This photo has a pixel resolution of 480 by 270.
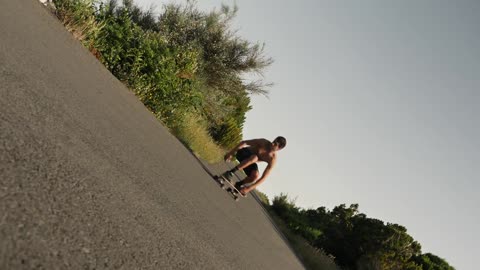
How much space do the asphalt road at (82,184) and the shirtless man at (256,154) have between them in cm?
214

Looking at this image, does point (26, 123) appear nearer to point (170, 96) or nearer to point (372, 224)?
point (170, 96)

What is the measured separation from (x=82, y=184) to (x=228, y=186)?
6470 mm

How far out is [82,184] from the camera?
2.90 m

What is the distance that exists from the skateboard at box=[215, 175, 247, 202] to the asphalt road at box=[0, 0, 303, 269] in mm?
2042

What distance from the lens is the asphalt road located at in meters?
2.01

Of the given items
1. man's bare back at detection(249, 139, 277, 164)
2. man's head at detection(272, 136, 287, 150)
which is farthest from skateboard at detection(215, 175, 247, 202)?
man's head at detection(272, 136, 287, 150)

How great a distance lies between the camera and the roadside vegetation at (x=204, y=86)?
1074 cm

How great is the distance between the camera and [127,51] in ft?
34.8

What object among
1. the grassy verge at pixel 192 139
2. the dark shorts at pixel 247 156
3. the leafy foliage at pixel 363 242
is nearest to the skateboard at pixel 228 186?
the dark shorts at pixel 247 156

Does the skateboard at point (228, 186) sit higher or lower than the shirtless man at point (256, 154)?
lower

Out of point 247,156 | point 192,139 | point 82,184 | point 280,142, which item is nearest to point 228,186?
point 247,156

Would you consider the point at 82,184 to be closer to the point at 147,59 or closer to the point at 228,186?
the point at 228,186

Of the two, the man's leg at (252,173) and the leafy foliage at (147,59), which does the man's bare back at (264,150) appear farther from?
the leafy foliage at (147,59)

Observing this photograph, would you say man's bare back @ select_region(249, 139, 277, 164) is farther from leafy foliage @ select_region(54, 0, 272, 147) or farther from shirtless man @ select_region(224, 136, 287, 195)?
leafy foliage @ select_region(54, 0, 272, 147)
